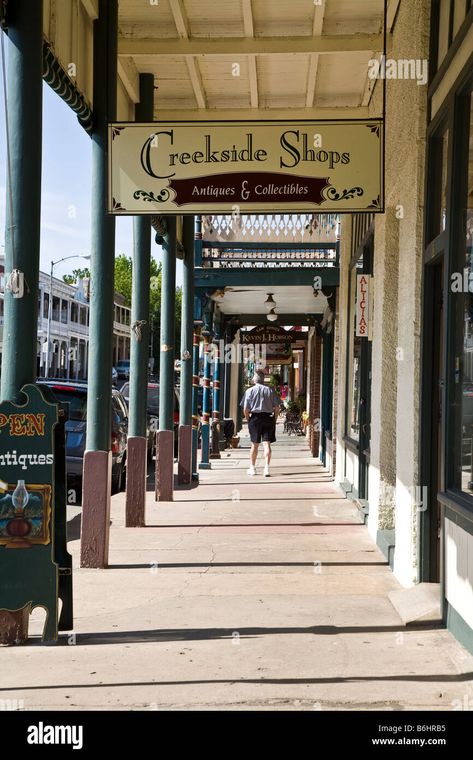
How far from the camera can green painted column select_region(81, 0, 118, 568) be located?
8.50m

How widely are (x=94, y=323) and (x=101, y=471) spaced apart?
133 centimetres

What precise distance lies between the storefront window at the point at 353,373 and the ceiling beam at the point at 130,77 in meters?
3.60

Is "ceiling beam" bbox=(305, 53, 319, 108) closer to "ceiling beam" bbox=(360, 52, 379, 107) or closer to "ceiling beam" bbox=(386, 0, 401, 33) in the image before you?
"ceiling beam" bbox=(360, 52, 379, 107)

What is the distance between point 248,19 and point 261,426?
879cm

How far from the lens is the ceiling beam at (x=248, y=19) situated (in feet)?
30.8

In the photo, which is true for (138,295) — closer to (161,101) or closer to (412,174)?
(161,101)

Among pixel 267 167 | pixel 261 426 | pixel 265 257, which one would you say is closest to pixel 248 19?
pixel 267 167

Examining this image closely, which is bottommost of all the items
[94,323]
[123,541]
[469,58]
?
[123,541]

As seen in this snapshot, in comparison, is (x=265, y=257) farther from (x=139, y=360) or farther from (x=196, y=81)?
(x=139, y=360)

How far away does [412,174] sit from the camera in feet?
24.6

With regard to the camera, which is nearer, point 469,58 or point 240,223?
point 469,58

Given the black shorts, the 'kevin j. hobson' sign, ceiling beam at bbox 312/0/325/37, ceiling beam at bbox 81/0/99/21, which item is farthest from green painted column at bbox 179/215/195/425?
the 'kevin j. hobson' sign

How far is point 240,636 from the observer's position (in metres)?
6.01
